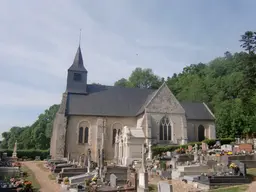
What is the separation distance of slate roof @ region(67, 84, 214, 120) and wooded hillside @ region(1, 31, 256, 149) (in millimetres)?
4175

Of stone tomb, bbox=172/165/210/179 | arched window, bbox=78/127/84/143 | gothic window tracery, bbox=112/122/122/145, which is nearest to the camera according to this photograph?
stone tomb, bbox=172/165/210/179

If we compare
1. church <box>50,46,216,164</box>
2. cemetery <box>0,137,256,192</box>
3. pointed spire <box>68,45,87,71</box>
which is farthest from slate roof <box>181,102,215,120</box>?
pointed spire <box>68,45,87,71</box>

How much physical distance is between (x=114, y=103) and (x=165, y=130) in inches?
309

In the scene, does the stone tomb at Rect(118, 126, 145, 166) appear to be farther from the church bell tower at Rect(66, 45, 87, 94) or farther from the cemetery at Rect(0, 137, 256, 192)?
the church bell tower at Rect(66, 45, 87, 94)

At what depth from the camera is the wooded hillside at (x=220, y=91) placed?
23203mm

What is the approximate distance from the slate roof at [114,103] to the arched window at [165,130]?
302 centimetres

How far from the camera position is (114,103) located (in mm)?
34562

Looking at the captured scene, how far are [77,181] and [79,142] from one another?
1786 centimetres

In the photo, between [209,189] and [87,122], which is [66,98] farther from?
[209,189]

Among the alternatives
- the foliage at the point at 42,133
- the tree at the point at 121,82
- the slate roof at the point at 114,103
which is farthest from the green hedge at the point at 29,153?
the tree at the point at 121,82

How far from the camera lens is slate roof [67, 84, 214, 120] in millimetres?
32781

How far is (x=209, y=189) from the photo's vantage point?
1241cm

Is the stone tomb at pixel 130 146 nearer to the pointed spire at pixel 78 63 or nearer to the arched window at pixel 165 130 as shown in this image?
the arched window at pixel 165 130

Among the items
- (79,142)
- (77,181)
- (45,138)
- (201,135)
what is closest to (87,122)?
(79,142)
